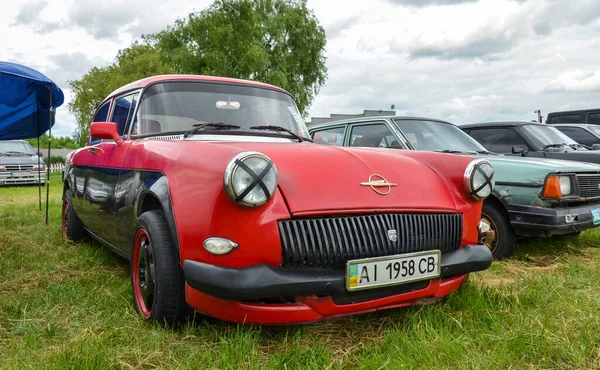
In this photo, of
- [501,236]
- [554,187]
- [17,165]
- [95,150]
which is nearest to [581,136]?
[554,187]

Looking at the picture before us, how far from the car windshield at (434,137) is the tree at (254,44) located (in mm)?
20988

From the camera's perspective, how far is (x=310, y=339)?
2.38 metres

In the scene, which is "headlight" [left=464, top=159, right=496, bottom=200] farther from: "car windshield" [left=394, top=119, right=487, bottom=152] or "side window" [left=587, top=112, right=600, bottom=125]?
"side window" [left=587, top=112, right=600, bottom=125]

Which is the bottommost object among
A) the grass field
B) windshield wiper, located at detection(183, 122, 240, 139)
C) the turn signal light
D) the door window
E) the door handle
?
the grass field

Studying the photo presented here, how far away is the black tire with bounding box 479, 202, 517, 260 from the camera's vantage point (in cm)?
436

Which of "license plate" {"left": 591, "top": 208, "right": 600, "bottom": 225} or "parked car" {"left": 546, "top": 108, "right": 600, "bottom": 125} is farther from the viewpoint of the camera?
"parked car" {"left": 546, "top": 108, "right": 600, "bottom": 125}

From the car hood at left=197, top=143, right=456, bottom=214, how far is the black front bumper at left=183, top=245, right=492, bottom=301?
0.28 meters

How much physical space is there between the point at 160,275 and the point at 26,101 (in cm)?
576

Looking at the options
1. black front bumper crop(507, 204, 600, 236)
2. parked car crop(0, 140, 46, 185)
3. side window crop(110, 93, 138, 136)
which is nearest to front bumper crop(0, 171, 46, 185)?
parked car crop(0, 140, 46, 185)

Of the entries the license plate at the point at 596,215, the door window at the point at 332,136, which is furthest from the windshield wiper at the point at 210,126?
the license plate at the point at 596,215

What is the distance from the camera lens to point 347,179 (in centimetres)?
239

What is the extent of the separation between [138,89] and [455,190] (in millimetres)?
2372

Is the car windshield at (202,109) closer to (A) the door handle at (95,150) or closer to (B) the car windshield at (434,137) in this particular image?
(A) the door handle at (95,150)

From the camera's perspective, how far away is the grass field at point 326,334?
209 centimetres
